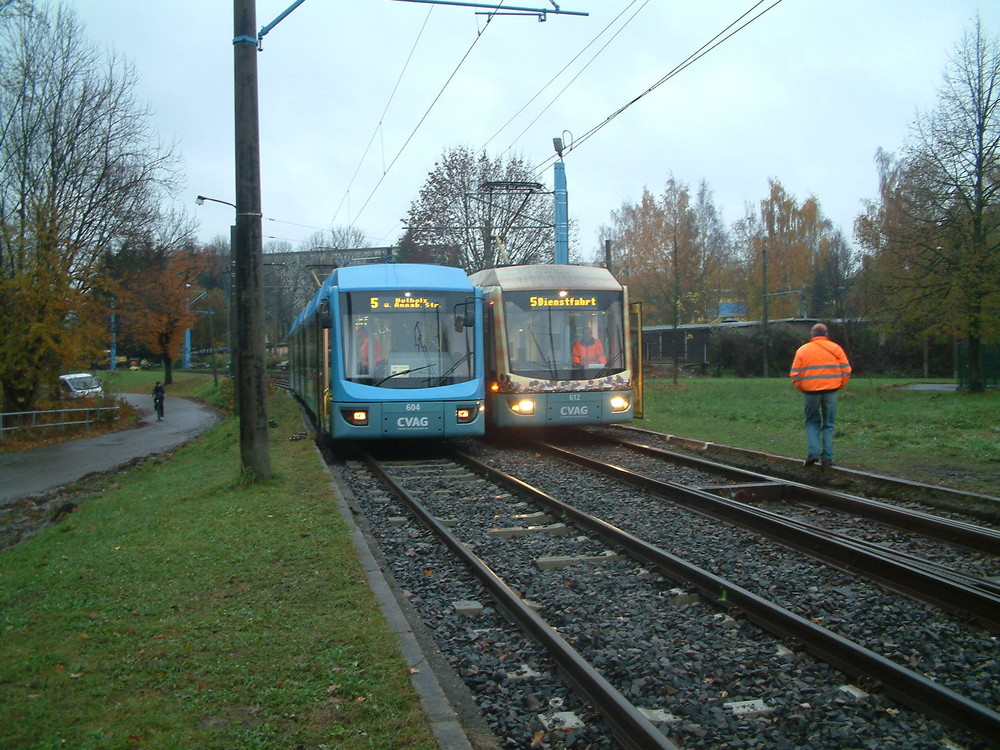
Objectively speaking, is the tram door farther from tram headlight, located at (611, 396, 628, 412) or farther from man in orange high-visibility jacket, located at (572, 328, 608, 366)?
man in orange high-visibility jacket, located at (572, 328, 608, 366)

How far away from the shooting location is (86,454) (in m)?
23.5

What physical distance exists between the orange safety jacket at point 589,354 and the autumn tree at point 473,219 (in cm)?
2011

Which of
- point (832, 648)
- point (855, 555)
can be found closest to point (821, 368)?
point (855, 555)

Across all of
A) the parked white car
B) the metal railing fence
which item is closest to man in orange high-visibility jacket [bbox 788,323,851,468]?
the metal railing fence

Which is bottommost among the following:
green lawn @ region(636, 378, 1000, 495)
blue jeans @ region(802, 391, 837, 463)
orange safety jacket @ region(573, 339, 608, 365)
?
green lawn @ region(636, 378, 1000, 495)

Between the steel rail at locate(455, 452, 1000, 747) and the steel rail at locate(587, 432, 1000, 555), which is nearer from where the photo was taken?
the steel rail at locate(455, 452, 1000, 747)

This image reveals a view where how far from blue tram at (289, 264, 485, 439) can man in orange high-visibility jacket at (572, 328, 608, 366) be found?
188 centimetres

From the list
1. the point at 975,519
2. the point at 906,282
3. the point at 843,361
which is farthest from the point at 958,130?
the point at 975,519

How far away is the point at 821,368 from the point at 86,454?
20.0 m

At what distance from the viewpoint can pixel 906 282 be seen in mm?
29062

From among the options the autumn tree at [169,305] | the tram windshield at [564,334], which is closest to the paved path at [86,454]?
the tram windshield at [564,334]

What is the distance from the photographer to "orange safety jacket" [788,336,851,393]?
10.7 meters

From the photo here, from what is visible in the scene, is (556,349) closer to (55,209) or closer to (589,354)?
(589,354)

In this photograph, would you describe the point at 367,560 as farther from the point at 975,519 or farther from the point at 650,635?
the point at 975,519
